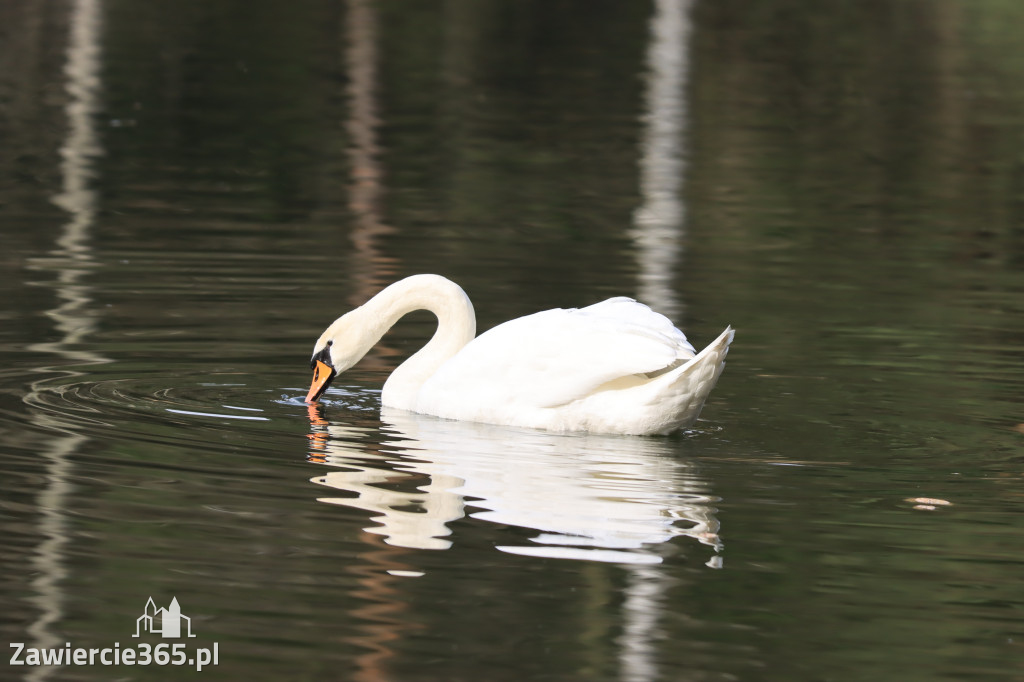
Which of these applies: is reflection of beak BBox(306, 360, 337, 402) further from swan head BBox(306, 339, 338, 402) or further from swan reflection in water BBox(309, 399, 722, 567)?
swan reflection in water BBox(309, 399, 722, 567)

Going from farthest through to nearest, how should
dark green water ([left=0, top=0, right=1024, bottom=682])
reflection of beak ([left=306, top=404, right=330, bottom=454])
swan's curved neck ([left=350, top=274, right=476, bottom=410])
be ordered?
1. swan's curved neck ([left=350, top=274, right=476, bottom=410])
2. reflection of beak ([left=306, top=404, right=330, bottom=454])
3. dark green water ([left=0, top=0, right=1024, bottom=682])

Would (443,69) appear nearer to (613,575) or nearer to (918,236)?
(918,236)

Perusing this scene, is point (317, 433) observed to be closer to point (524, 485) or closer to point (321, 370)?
point (321, 370)

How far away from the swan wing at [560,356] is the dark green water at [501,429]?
226mm

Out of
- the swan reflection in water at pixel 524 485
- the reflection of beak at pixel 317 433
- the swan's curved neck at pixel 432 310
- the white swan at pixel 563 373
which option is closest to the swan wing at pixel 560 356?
the white swan at pixel 563 373

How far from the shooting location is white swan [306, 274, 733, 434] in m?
8.06

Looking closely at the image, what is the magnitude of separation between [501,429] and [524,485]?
118 centimetres

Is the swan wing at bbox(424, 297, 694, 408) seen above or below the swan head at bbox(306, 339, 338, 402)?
above

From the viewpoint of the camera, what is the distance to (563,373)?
27.2 feet

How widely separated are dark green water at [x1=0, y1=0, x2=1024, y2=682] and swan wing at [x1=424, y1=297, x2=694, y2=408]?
0.23 m

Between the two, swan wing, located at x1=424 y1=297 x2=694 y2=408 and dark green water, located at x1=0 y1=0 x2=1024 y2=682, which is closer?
dark green water, located at x1=0 y1=0 x2=1024 y2=682

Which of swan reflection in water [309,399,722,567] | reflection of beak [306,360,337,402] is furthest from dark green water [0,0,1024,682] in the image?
reflection of beak [306,360,337,402]

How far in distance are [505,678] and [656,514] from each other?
5.94 feet

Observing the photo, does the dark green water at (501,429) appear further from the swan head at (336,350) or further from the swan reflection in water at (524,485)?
the swan head at (336,350)
